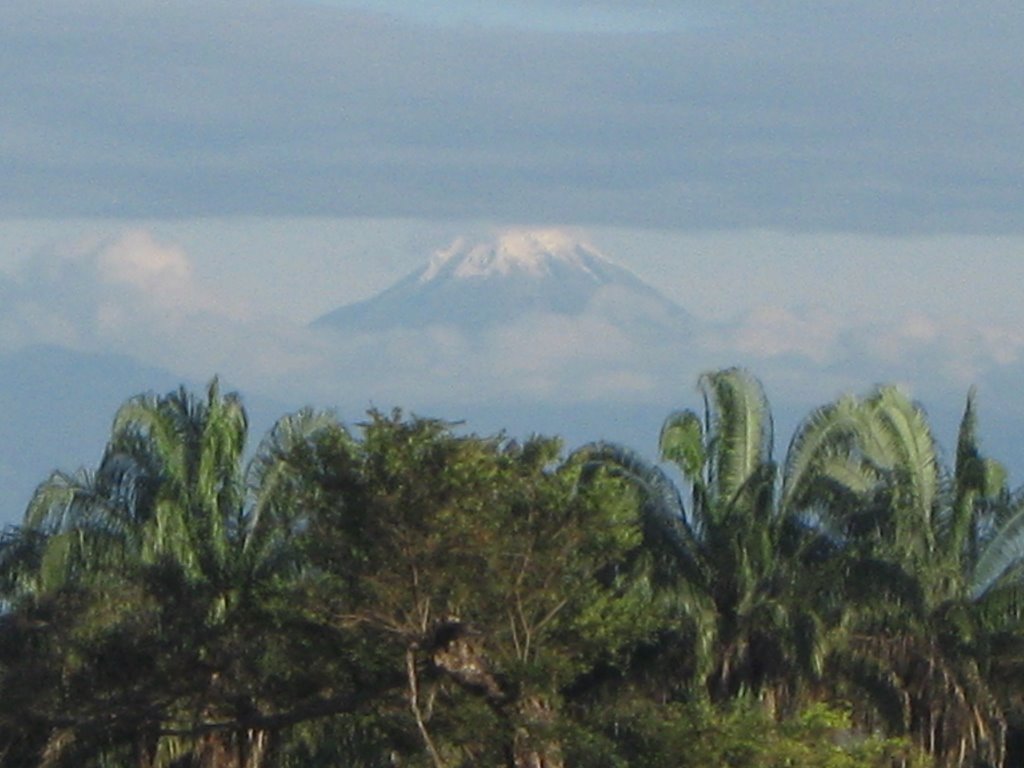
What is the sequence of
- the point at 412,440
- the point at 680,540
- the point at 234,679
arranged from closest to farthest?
the point at 412,440
the point at 234,679
the point at 680,540

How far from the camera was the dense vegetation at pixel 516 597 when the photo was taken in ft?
88.1

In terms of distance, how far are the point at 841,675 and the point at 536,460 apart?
1175 centimetres

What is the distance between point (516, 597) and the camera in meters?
26.8

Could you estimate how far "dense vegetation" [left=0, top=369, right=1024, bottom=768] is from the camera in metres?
26.8

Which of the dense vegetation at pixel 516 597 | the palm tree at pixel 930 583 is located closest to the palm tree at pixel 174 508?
the dense vegetation at pixel 516 597

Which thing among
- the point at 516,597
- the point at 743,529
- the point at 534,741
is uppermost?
the point at 743,529

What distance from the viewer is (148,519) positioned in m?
38.8

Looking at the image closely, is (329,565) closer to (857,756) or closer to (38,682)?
(38,682)

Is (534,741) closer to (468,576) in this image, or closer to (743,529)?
(468,576)

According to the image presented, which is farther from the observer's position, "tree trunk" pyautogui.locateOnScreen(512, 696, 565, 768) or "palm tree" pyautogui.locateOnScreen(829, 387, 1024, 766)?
"palm tree" pyautogui.locateOnScreen(829, 387, 1024, 766)

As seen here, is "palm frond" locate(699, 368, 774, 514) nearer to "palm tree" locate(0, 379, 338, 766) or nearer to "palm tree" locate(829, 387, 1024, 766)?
"palm tree" locate(829, 387, 1024, 766)

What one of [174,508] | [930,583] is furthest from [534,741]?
[174,508]

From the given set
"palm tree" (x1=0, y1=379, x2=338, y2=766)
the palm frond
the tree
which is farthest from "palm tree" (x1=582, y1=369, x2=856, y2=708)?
the tree

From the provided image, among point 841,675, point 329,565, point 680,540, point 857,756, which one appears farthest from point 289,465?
point 841,675
